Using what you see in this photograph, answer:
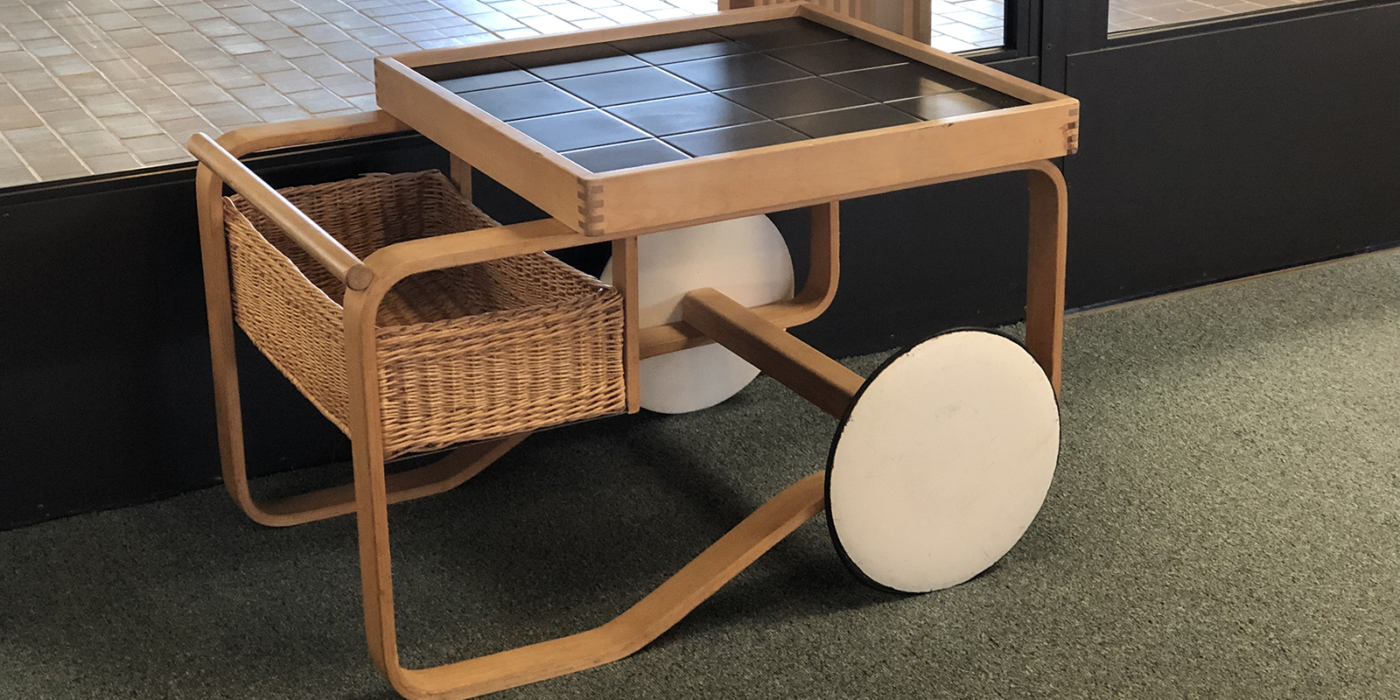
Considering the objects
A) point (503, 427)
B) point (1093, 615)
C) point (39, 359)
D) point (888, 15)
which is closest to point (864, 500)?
point (1093, 615)

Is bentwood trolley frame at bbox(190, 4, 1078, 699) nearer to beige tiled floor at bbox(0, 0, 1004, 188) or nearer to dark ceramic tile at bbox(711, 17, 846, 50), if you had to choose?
dark ceramic tile at bbox(711, 17, 846, 50)

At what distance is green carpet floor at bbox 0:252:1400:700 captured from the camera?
5.09 feet

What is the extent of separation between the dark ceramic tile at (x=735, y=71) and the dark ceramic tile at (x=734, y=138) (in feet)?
0.58

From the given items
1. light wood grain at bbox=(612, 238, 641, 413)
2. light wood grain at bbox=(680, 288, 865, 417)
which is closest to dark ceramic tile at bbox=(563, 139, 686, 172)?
light wood grain at bbox=(612, 238, 641, 413)

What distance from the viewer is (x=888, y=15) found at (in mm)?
2188

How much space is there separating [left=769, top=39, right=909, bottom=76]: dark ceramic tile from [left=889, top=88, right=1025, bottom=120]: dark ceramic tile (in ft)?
0.50

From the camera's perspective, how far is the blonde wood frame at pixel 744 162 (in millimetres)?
1334

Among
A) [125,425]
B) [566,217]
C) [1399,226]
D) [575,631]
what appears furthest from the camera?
[1399,226]


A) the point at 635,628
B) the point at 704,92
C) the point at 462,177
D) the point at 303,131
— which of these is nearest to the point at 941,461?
the point at 635,628

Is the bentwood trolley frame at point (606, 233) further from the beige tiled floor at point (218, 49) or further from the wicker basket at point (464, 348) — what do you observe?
the beige tiled floor at point (218, 49)

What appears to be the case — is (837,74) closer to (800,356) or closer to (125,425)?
(800,356)

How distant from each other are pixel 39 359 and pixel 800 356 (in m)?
0.95

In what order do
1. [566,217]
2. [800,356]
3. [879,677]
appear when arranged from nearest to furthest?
[566,217]
[879,677]
[800,356]

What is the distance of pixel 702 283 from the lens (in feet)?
6.67
